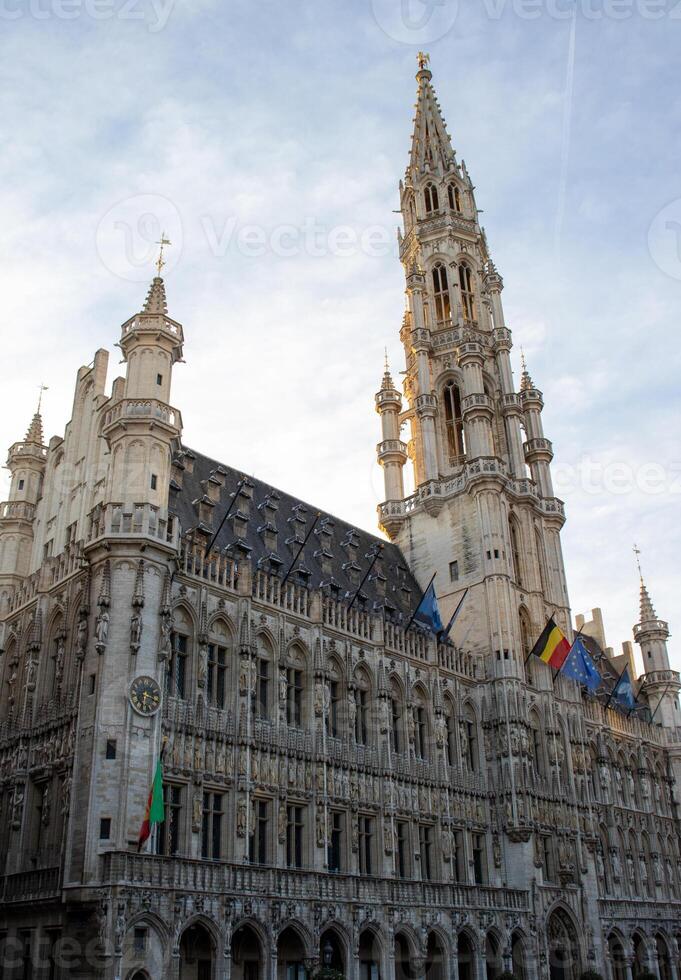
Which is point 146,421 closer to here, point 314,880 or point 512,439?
point 314,880

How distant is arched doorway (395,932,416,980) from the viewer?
39.9m

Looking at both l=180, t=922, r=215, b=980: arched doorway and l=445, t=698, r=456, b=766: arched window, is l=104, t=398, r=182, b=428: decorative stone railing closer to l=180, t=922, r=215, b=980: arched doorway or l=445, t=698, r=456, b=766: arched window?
l=180, t=922, r=215, b=980: arched doorway

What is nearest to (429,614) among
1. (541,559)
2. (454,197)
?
(541,559)

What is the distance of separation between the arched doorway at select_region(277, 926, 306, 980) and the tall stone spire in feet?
193

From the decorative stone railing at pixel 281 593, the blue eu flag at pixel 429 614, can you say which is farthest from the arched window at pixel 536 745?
the decorative stone railing at pixel 281 593

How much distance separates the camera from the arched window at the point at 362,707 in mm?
44125

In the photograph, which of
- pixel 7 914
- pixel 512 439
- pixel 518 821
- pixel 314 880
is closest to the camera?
pixel 7 914

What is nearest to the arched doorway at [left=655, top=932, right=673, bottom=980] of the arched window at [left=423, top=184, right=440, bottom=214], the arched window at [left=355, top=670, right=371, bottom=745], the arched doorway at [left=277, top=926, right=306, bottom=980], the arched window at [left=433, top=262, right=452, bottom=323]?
the arched window at [left=355, top=670, right=371, bottom=745]

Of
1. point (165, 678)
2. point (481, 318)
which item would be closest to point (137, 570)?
point (165, 678)

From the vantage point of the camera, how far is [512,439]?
6369 cm

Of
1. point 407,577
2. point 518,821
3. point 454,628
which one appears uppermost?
point 407,577

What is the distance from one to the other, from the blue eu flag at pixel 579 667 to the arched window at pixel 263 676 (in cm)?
2042

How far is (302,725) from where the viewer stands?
41406 mm

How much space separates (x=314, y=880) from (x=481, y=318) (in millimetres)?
44070
